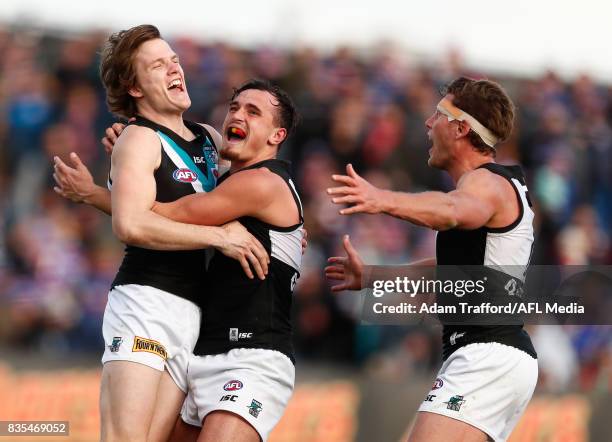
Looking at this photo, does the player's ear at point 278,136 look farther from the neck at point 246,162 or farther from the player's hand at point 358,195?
the player's hand at point 358,195

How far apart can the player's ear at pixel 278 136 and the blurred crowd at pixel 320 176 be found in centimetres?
431

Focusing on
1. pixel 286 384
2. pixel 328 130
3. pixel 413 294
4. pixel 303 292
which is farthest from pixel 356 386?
pixel 286 384

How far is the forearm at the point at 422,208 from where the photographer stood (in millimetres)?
6246

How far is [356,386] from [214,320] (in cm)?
501

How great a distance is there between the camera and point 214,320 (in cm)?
A: 668

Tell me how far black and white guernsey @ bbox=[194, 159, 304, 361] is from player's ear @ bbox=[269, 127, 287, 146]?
0.58 ft

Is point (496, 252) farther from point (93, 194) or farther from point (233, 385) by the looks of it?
point (93, 194)

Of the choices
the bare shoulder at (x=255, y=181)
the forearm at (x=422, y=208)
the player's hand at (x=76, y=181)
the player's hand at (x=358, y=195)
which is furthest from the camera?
the player's hand at (x=76, y=181)

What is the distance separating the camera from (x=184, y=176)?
6.77 metres

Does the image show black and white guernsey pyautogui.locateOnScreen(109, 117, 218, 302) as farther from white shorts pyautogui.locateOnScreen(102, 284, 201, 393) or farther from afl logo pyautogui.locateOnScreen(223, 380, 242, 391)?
afl logo pyautogui.locateOnScreen(223, 380, 242, 391)

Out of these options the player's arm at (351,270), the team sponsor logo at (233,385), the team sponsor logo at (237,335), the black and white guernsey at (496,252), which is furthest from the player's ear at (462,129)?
the team sponsor logo at (233,385)

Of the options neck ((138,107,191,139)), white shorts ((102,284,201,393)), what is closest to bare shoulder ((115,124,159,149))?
neck ((138,107,191,139))

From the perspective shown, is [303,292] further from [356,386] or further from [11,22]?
[11,22]

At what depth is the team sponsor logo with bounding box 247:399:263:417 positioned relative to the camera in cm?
641
